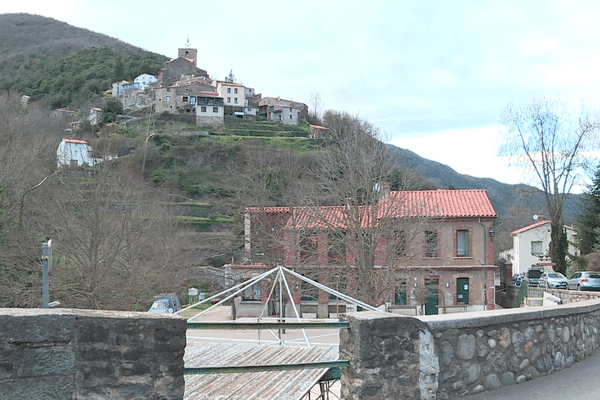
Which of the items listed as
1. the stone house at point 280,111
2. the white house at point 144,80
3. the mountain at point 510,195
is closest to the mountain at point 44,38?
the white house at point 144,80

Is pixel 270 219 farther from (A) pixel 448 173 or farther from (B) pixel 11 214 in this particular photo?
(A) pixel 448 173

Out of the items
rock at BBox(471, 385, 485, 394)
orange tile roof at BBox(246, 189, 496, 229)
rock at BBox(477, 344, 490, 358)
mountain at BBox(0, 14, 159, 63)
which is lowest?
rock at BBox(471, 385, 485, 394)

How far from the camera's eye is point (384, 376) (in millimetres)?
4438

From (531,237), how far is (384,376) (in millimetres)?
57990

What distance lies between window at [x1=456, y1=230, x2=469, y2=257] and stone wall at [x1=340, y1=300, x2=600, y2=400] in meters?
25.2

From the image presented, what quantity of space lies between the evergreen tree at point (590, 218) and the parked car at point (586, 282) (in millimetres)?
7871

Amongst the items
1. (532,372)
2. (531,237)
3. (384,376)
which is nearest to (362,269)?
(532,372)

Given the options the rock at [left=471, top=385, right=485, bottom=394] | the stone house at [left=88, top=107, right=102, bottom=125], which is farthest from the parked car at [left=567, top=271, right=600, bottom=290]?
the stone house at [left=88, top=107, right=102, bottom=125]

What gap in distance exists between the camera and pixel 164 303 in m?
28.2

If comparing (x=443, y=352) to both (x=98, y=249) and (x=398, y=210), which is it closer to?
(x=98, y=249)

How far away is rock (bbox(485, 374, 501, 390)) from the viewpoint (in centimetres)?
516

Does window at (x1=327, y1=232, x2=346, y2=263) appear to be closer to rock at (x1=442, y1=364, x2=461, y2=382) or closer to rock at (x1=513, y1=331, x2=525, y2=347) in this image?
rock at (x1=513, y1=331, x2=525, y2=347)

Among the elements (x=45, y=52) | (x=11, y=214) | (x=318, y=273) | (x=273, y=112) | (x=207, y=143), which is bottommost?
(x=318, y=273)

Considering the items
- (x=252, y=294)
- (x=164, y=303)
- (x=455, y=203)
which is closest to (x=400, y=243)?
(x=455, y=203)
